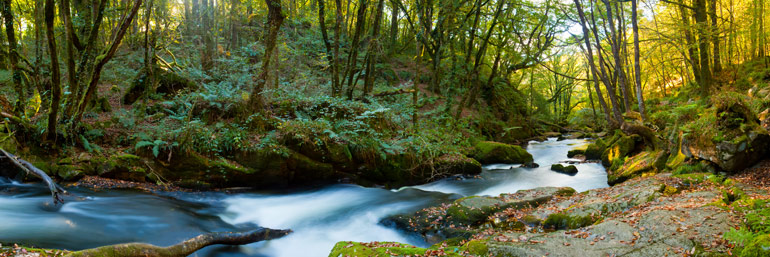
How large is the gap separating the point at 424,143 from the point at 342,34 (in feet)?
28.5

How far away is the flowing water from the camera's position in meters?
5.34

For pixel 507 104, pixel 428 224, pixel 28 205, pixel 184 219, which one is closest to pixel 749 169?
pixel 428 224

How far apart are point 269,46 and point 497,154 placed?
8.99 meters

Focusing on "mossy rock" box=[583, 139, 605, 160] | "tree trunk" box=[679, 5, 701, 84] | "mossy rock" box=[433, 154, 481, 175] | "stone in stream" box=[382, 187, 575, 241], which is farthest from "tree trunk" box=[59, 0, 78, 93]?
"mossy rock" box=[583, 139, 605, 160]

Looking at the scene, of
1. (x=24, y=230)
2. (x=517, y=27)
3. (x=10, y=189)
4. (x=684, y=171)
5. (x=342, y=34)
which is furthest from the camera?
(x=517, y=27)

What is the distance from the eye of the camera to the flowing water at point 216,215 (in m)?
5.34

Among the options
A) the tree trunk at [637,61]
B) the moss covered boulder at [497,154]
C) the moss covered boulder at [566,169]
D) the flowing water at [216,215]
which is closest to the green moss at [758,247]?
the flowing water at [216,215]

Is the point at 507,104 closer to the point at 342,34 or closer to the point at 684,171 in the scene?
the point at 342,34

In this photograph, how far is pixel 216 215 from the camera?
23.0ft

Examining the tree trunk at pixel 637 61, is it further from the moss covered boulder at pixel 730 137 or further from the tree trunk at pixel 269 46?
the tree trunk at pixel 269 46

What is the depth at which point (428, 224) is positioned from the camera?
6.70 metres

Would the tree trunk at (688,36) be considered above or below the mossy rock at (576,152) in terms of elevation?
above

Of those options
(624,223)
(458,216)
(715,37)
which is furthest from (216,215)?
(715,37)

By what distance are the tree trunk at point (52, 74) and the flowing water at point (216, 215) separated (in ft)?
3.82
